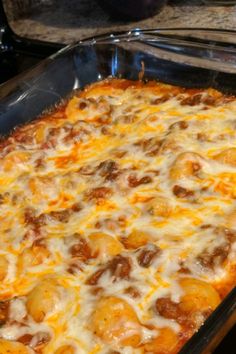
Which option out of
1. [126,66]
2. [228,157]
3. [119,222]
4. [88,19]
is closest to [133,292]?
[119,222]

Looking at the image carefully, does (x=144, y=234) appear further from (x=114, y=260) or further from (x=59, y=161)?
(x=59, y=161)

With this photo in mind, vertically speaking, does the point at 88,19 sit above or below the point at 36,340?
above

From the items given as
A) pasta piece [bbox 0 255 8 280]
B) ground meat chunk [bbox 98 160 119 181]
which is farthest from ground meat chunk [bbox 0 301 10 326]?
ground meat chunk [bbox 98 160 119 181]

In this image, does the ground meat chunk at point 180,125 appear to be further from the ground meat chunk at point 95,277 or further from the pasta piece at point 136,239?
the ground meat chunk at point 95,277

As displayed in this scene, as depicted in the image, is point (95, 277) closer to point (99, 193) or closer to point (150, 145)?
point (99, 193)

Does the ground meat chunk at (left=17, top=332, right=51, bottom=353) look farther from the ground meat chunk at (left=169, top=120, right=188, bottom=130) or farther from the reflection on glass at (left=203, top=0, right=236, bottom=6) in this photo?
the reflection on glass at (left=203, top=0, right=236, bottom=6)

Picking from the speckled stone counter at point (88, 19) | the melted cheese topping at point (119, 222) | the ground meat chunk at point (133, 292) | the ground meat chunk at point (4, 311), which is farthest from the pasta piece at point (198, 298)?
the speckled stone counter at point (88, 19)

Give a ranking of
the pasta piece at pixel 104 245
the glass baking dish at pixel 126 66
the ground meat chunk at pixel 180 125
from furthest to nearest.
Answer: the glass baking dish at pixel 126 66 < the ground meat chunk at pixel 180 125 < the pasta piece at pixel 104 245
